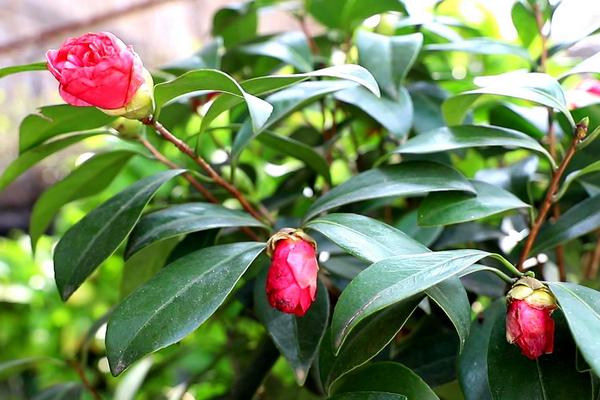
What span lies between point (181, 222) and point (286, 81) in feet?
0.55

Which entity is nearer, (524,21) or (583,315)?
(583,315)

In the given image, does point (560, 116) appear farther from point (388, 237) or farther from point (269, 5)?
point (269, 5)

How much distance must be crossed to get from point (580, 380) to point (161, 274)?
33cm

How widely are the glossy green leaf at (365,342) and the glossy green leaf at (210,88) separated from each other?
0.19 metres

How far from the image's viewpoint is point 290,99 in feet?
2.18

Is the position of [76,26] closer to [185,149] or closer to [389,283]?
[185,149]

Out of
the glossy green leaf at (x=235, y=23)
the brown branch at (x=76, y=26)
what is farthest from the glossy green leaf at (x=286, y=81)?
the brown branch at (x=76, y=26)

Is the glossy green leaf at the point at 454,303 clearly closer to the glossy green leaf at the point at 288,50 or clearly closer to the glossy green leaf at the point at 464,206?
the glossy green leaf at the point at 464,206

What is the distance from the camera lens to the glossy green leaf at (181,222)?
592 mm

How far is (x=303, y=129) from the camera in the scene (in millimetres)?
943

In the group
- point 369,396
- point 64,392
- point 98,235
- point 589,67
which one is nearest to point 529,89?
point 589,67

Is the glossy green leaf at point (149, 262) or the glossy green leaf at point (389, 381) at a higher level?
the glossy green leaf at point (389, 381)

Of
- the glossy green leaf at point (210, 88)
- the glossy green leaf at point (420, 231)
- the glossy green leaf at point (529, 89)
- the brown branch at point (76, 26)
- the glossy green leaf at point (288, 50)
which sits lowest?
the brown branch at point (76, 26)

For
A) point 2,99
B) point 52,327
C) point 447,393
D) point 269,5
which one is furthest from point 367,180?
point 2,99
